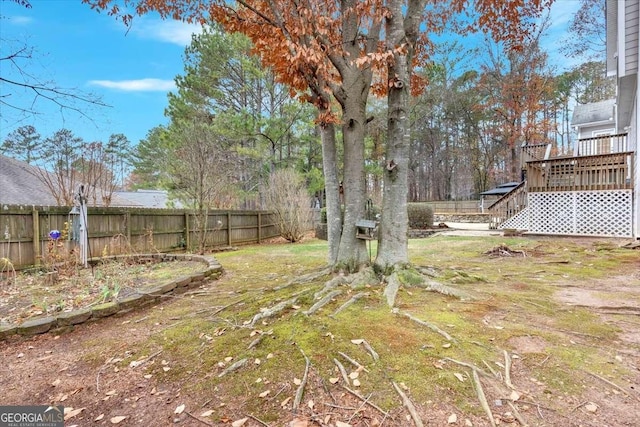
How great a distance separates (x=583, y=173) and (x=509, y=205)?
12.6ft

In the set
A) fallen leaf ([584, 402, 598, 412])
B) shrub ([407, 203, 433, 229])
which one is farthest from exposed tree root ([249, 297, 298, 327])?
shrub ([407, 203, 433, 229])

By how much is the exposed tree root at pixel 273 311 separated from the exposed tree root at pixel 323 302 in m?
0.28

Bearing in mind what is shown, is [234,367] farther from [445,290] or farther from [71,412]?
[445,290]

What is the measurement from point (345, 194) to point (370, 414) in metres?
2.86

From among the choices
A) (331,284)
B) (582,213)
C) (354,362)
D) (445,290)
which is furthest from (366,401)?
(582,213)

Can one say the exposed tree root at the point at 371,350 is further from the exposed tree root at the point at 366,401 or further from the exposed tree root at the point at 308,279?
the exposed tree root at the point at 308,279

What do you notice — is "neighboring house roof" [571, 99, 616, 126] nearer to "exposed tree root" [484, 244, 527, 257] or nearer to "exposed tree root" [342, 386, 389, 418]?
"exposed tree root" [484, 244, 527, 257]

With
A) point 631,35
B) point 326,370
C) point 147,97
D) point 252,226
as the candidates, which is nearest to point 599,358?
point 326,370

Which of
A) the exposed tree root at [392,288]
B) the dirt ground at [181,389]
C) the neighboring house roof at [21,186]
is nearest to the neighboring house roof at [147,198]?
the neighboring house roof at [21,186]

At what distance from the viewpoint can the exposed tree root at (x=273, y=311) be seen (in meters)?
3.21

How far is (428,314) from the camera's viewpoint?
307 cm

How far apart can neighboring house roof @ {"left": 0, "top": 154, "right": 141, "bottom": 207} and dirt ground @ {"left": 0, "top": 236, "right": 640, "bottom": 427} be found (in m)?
12.5

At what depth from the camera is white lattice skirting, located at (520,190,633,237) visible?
31.4ft

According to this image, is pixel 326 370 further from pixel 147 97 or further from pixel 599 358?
pixel 147 97
